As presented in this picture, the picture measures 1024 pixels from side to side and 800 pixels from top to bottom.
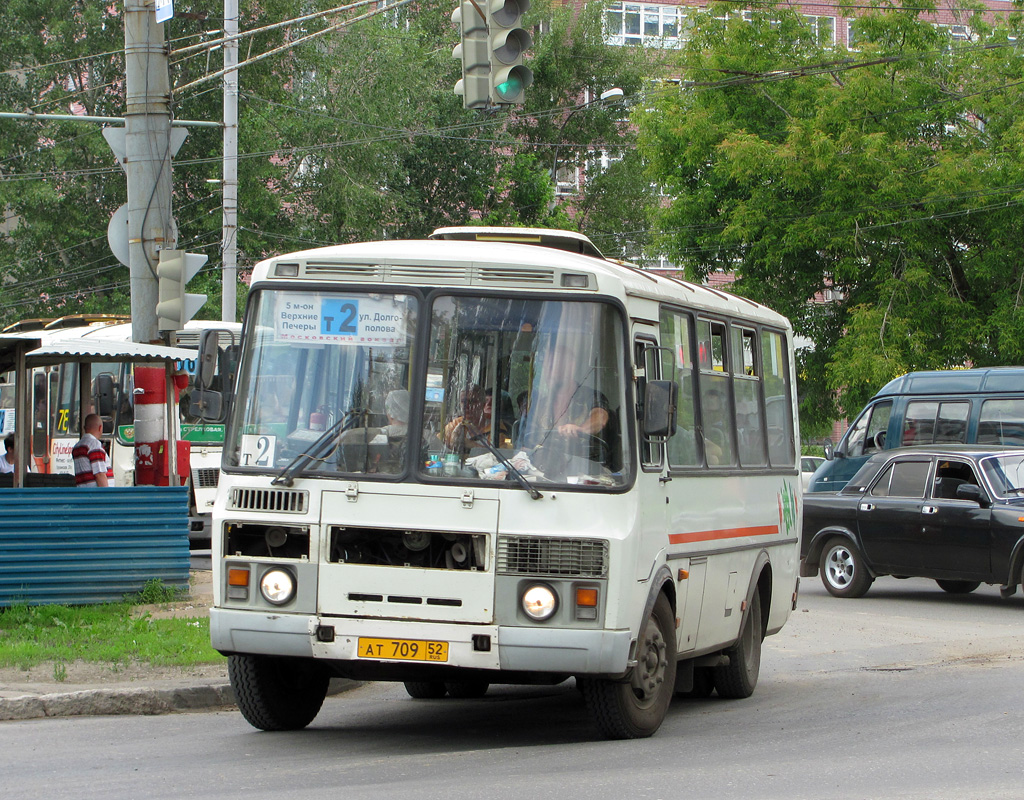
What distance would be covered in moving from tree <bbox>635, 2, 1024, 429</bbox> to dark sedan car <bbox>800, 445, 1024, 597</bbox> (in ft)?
37.8

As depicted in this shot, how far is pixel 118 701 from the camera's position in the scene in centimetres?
904

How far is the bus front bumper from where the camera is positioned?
23.5 ft

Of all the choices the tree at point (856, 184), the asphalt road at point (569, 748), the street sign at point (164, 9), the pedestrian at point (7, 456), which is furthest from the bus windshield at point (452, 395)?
the tree at point (856, 184)

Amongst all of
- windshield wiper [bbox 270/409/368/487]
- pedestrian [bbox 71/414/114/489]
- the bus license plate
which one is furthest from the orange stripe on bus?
pedestrian [bbox 71/414/114/489]

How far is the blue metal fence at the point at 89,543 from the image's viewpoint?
1191cm

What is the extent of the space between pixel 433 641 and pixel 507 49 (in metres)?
6.00

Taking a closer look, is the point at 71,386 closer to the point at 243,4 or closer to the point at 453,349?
the point at 453,349

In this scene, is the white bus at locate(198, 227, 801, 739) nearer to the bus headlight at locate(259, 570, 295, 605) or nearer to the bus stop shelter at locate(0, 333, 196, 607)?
the bus headlight at locate(259, 570, 295, 605)

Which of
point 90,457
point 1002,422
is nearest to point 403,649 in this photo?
point 90,457

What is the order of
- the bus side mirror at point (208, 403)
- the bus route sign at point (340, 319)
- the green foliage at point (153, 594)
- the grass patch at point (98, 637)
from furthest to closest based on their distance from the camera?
1. the green foliage at point (153, 594)
2. the grass patch at point (98, 637)
3. the bus side mirror at point (208, 403)
4. the bus route sign at point (340, 319)

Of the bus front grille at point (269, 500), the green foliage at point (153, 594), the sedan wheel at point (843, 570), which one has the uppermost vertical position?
the bus front grille at point (269, 500)

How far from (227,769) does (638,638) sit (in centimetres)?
214

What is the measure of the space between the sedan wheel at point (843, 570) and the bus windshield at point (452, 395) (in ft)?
32.4

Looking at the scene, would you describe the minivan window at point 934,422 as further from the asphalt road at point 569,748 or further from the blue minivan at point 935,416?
the asphalt road at point 569,748
